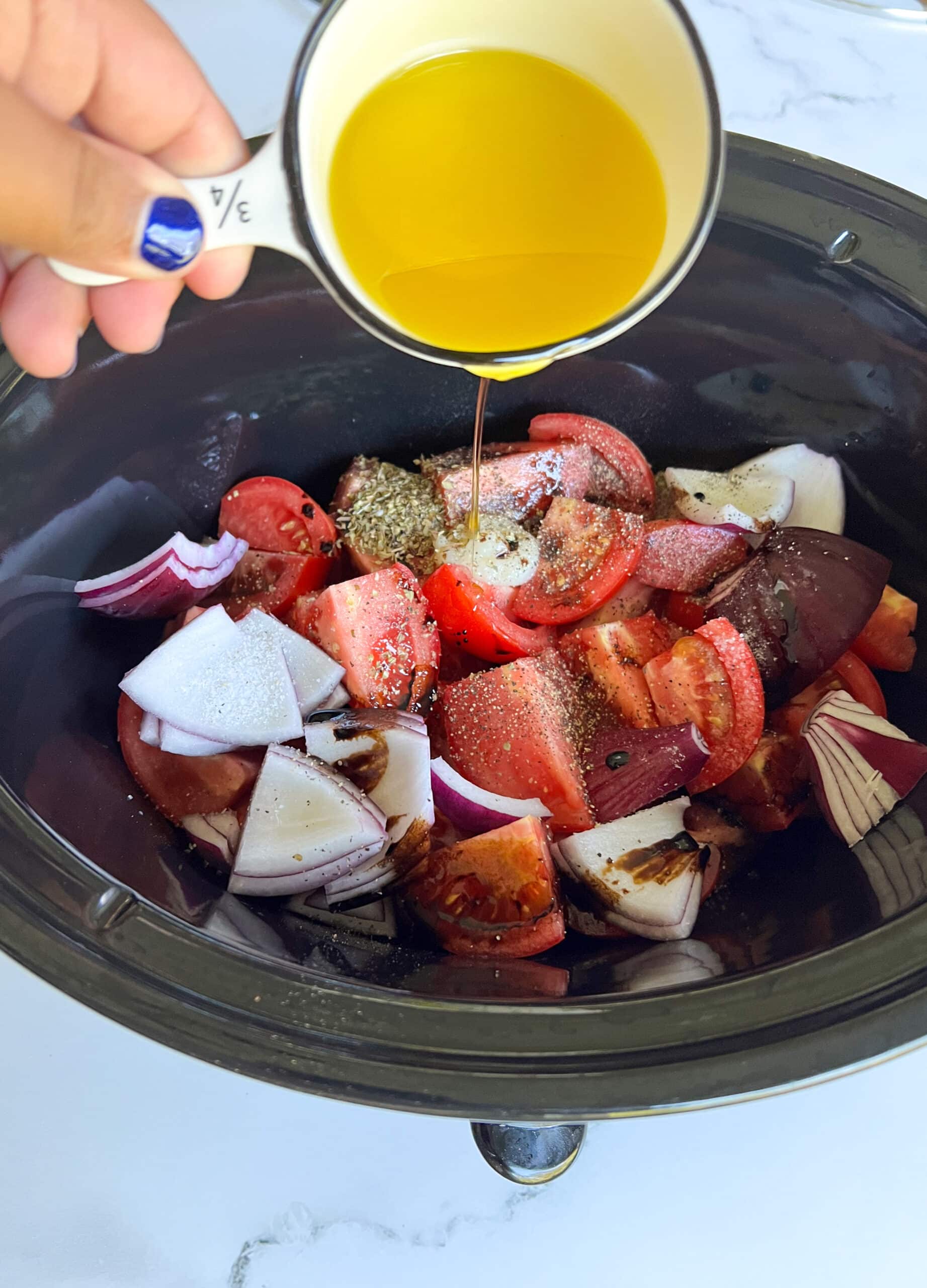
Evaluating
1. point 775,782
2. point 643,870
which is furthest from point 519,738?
point 775,782

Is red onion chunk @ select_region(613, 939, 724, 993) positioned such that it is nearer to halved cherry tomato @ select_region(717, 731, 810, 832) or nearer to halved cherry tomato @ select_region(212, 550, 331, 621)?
halved cherry tomato @ select_region(717, 731, 810, 832)

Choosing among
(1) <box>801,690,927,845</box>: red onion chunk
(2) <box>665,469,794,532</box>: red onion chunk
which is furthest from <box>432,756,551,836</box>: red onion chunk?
(2) <box>665,469,794,532</box>: red onion chunk

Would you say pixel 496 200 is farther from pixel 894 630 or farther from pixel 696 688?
pixel 894 630

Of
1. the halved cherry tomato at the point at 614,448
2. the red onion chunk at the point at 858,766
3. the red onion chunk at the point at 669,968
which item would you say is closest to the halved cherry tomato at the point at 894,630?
the red onion chunk at the point at 858,766

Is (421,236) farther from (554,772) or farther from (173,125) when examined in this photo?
(554,772)

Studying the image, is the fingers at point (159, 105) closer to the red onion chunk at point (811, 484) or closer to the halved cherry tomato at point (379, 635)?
the halved cherry tomato at point (379, 635)
